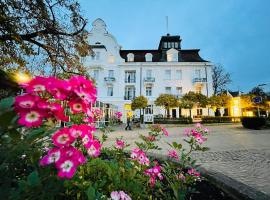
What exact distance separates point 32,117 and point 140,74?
35.6 m

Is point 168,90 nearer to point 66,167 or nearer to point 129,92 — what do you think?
point 129,92

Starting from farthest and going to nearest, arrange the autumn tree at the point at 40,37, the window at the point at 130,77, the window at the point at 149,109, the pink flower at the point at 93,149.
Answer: the window at the point at 130,77, the window at the point at 149,109, the autumn tree at the point at 40,37, the pink flower at the point at 93,149

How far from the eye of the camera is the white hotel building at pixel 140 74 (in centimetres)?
3531

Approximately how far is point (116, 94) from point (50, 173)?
3446 cm

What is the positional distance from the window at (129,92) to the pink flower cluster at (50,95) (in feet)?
113

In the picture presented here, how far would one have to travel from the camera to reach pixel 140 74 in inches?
1421

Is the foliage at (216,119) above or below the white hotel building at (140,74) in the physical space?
below

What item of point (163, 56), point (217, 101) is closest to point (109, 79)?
point (163, 56)

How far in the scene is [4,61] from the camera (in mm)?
8312

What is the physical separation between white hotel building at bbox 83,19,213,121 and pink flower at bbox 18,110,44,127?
112 feet

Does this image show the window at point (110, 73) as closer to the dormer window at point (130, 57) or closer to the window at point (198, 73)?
the dormer window at point (130, 57)

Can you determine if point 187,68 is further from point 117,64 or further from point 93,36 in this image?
point 93,36

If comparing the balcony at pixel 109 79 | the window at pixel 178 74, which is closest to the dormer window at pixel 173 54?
the window at pixel 178 74

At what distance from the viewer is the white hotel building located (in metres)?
35.3
